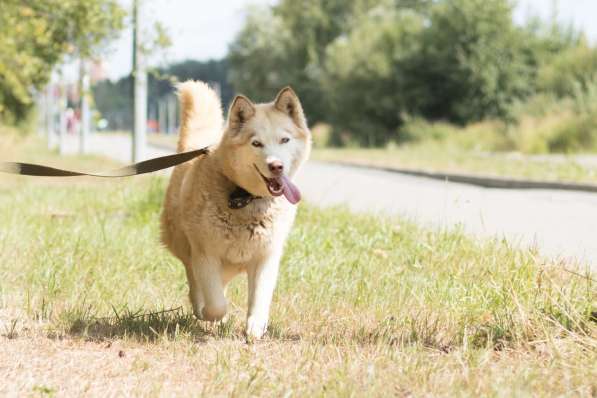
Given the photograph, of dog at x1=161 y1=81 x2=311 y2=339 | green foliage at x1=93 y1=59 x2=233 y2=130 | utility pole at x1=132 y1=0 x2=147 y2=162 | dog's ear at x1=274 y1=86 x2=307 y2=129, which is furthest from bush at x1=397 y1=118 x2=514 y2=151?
green foliage at x1=93 y1=59 x2=233 y2=130

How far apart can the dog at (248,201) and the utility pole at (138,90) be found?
7.70 metres

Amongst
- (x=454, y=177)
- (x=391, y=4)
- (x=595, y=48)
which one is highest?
(x=391, y=4)

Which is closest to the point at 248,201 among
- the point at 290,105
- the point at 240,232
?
the point at 240,232

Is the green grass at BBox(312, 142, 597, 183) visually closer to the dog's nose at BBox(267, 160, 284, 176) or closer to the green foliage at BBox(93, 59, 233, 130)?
the dog's nose at BBox(267, 160, 284, 176)

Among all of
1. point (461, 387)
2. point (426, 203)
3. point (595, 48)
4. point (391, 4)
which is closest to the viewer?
point (461, 387)

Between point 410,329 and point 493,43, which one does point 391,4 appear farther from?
point 410,329

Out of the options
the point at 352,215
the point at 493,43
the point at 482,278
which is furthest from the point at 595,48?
the point at 482,278

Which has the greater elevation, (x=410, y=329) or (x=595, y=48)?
(x=595, y=48)

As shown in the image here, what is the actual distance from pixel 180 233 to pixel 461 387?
2.10 m

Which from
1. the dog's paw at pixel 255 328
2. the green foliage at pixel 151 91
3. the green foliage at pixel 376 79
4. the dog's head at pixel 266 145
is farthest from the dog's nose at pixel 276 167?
the green foliage at pixel 151 91

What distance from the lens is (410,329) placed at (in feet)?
13.6

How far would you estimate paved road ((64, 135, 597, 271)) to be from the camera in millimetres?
6648

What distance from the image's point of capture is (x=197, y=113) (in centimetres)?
531

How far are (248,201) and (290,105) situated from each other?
0.59 metres
